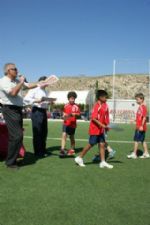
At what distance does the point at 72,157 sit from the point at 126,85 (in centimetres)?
9895

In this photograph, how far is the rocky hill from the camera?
100875 mm

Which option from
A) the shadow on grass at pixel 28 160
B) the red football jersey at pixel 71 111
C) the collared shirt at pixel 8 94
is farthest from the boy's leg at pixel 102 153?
the red football jersey at pixel 71 111

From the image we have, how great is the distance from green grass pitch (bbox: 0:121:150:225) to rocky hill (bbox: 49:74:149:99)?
88132 mm

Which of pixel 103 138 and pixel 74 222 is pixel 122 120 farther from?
pixel 74 222

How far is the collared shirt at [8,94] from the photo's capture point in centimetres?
723

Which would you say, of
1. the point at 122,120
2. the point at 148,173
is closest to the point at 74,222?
the point at 148,173

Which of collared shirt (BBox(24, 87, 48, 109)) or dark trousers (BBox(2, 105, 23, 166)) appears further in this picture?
collared shirt (BBox(24, 87, 48, 109))

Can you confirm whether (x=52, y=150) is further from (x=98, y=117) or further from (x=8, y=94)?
(x=8, y=94)

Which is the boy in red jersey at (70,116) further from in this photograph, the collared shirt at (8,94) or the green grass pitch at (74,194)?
the collared shirt at (8,94)

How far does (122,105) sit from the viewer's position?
125ft

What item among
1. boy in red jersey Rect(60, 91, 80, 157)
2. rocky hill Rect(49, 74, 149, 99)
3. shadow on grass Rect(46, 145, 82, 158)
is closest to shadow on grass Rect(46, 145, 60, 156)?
shadow on grass Rect(46, 145, 82, 158)

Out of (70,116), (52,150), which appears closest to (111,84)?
(52,150)

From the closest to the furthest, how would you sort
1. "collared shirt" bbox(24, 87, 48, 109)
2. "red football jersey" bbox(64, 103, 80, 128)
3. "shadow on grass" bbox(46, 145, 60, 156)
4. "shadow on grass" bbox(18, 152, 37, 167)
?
1. "shadow on grass" bbox(18, 152, 37, 167)
2. "collared shirt" bbox(24, 87, 48, 109)
3. "shadow on grass" bbox(46, 145, 60, 156)
4. "red football jersey" bbox(64, 103, 80, 128)

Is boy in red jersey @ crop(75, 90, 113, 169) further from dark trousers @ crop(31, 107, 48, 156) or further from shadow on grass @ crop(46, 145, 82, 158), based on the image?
shadow on grass @ crop(46, 145, 82, 158)
